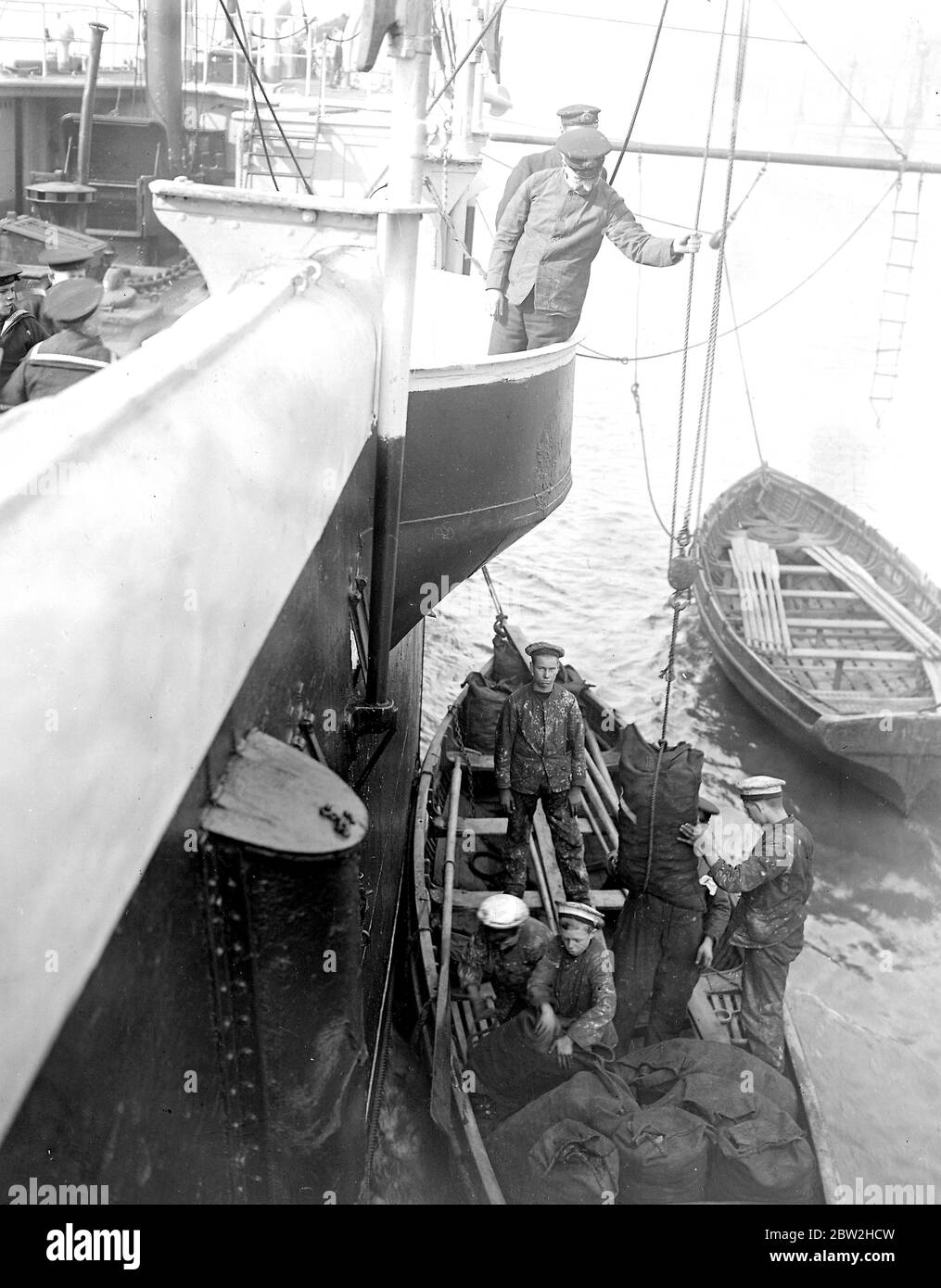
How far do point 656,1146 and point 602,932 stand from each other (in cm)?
157

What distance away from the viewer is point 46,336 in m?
5.93

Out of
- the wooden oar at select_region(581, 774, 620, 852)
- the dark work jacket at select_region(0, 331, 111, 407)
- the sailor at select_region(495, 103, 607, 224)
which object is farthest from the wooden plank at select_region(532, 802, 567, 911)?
the dark work jacket at select_region(0, 331, 111, 407)

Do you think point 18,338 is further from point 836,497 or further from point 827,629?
point 836,497

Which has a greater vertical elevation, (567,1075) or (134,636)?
(134,636)

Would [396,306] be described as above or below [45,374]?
above

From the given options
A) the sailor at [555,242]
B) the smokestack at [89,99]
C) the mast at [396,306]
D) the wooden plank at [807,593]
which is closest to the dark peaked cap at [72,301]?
the mast at [396,306]

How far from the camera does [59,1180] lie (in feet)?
5.45

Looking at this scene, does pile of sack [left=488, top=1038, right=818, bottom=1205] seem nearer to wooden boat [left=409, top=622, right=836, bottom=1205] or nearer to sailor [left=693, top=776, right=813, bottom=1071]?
wooden boat [left=409, top=622, right=836, bottom=1205]

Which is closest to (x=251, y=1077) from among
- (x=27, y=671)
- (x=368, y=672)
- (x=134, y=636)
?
(x=134, y=636)

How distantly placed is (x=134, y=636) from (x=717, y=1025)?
625 cm

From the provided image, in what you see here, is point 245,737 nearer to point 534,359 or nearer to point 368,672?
point 368,672

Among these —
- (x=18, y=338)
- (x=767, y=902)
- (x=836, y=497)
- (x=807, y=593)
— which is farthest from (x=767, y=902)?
(x=836, y=497)

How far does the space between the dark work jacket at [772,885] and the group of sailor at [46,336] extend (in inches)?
174

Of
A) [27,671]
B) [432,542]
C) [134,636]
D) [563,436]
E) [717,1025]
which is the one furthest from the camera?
[563,436]
